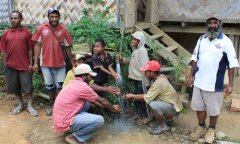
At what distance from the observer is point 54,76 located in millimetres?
6020

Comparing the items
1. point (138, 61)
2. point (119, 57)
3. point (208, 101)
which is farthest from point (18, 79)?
point (208, 101)

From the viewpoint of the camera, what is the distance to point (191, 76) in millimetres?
5285

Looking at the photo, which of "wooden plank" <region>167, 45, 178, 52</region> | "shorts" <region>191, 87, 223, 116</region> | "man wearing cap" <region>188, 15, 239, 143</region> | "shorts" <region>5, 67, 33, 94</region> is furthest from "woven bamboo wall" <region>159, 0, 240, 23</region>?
"shorts" <region>5, 67, 33, 94</region>

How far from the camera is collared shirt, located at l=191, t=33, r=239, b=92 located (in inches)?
189

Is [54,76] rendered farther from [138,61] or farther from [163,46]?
[163,46]

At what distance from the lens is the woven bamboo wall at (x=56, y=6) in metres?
6.86

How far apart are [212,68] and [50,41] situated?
9.01 ft

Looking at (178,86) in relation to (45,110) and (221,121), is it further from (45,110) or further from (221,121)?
(45,110)

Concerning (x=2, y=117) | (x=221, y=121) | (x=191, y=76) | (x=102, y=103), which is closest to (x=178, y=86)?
(x=221, y=121)

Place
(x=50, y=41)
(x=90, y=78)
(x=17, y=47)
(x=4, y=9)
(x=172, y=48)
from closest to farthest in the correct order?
(x=90, y=78)
(x=50, y=41)
(x=17, y=47)
(x=172, y=48)
(x=4, y=9)

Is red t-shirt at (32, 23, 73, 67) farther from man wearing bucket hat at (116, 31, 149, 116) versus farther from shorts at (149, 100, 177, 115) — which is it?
shorts at (149, 100, 177, 115)

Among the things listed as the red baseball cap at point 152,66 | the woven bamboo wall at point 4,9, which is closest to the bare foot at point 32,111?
the red baseball cap at point 152,66

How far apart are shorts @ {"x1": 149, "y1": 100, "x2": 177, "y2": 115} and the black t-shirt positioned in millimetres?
1005

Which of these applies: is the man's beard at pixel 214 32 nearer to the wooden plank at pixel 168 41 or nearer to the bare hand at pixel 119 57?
the bare hand at pixel 119 57
